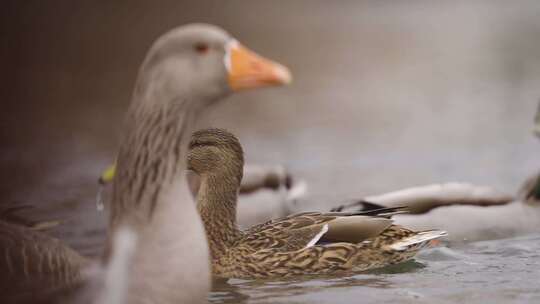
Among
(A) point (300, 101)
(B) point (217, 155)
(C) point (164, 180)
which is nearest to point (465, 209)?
(B) point (217, 155)

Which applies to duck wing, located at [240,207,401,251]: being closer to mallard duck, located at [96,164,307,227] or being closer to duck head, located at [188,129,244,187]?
duck head, located at [188,129,244,187]

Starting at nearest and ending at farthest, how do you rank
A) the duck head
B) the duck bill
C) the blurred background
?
the duck bill → the duck head → the blurred background

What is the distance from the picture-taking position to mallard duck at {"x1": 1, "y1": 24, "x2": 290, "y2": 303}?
1896 mm

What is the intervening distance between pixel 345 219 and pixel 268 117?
4757mm

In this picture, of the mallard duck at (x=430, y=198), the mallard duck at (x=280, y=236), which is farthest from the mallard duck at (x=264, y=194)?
the mallard duck at (x=280, y=236)

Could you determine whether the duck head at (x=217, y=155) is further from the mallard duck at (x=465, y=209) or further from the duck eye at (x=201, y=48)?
the duck eye at (x=201, y=48)

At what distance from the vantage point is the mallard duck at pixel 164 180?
6.22 feet

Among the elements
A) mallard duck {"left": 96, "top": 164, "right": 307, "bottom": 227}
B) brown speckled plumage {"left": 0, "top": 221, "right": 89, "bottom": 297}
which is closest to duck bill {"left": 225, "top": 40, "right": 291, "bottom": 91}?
brown speckled plumage {"left": 0, "top": 221, "right": 89, "bottom": 297}

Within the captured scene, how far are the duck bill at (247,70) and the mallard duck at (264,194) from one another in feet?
10.2

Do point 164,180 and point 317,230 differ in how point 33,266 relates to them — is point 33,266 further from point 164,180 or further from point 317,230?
point 317,230

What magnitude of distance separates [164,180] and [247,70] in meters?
0.27

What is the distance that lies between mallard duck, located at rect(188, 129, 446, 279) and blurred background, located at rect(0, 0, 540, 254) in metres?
0.90

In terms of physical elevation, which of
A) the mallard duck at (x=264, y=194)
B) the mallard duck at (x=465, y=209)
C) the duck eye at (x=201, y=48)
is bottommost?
the mallard duck at (x=465, y=209)

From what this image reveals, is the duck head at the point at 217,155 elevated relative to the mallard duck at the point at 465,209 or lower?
elevated
